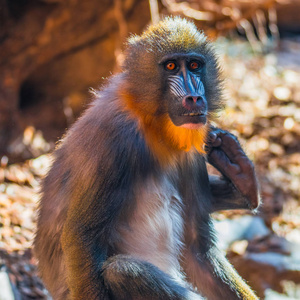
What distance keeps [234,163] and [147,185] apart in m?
0.87

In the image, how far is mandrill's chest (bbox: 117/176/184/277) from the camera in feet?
10.4

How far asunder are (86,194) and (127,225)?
39 centimetres

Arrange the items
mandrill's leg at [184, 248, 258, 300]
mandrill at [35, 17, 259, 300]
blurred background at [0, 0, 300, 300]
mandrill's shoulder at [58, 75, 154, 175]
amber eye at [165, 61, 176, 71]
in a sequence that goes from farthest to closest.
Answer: blurred background at [0, 0, 300, 300]
mandrill's leg at [184, 248, 258, 300]
amber eye at [165, 61, 176, 71]
mandrill's shoulder at [58, 75, 154, 175]
mandrill at [35, 17, 259, 300]

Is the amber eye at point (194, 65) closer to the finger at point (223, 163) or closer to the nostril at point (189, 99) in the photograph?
the nostril at point (189, 99)

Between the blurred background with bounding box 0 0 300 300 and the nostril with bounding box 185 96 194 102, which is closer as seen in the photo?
the nostril with bounding box 185 96 194 102

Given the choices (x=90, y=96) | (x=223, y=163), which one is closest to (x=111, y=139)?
(x=223, y=163)

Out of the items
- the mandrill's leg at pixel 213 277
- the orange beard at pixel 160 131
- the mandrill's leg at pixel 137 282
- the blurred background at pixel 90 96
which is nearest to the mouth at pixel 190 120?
the orange beard at pixel 160 131

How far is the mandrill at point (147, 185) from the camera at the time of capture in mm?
2889

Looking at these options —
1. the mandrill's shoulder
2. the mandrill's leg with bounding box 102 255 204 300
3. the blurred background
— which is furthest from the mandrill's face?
the blurred background

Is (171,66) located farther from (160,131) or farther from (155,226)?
(155,226)

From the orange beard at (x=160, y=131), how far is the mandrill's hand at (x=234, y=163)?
51 cm

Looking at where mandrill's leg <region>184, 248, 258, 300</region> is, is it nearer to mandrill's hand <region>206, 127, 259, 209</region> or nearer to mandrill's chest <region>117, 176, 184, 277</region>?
mandrill's chest <region>117, 176, 184, 277</region>

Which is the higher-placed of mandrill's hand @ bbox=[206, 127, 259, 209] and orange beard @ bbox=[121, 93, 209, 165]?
A: orange beard @ bbox=[121, 93, 209, 165]

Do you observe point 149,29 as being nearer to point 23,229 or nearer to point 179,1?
point 23,229
